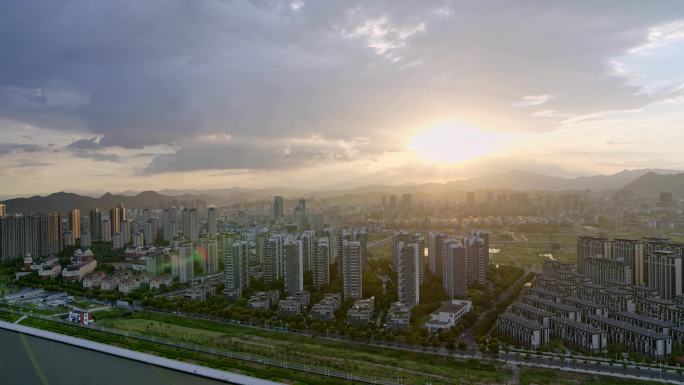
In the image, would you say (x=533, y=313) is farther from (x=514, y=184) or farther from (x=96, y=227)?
(x=514, y=184)

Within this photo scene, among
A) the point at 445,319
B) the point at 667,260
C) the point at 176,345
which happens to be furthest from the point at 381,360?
the point at 667,260

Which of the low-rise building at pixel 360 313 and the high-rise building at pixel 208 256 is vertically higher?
the high-rise building at pixel 208 256

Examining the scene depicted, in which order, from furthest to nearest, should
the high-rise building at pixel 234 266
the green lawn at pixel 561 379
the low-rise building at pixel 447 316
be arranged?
1. the high-rise building at pixel 234 266
2. the low-rise building at pixel 447 316
3. the green lawn at pixel 561 379

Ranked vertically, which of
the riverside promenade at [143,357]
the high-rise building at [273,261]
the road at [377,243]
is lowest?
the riverside promenade at [143,357]

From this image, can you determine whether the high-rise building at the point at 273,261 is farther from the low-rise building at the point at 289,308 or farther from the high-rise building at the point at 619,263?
the high-rise building at the point at 619,263

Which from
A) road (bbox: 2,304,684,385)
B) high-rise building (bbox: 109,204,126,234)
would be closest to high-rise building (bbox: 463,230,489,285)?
road (bbox: 2,304,684,385)

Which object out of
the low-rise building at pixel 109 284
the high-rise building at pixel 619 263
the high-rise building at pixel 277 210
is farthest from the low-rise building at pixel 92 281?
the high-rise building at pixel 277 210

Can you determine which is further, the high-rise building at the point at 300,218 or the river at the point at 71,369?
the high-rise building at the point at 300,218
